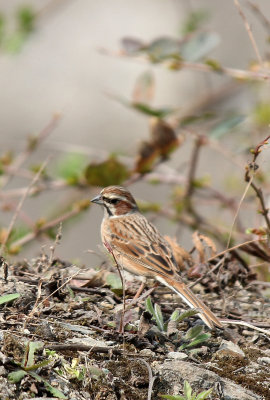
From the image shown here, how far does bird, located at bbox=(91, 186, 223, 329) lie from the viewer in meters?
4.56

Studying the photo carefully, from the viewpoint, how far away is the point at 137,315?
13.5 ft

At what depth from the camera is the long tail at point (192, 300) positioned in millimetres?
4137

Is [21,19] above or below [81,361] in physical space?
above

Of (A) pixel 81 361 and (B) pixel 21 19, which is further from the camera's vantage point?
(B) pixel 21 19

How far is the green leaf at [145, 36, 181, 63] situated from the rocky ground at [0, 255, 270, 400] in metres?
2.21

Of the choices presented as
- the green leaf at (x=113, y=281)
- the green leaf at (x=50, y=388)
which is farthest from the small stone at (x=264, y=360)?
the green leaf at (x=50, y=388)

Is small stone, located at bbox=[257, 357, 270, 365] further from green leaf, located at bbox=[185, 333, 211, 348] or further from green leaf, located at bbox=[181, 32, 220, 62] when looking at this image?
green leaf, located at bbox=[181, 32, 220, 62]

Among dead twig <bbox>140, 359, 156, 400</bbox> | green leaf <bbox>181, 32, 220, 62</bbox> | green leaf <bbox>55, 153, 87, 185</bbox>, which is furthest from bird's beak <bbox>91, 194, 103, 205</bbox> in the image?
dead twig <bbox>140, 359, 156, 400</bbox>

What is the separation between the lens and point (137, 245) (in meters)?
5.81

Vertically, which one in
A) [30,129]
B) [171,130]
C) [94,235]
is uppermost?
[171,130]

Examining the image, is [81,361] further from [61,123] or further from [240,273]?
[61,123]

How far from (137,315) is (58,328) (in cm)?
50

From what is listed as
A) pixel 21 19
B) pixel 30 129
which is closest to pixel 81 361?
pixel 21 19

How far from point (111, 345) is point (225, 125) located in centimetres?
311
